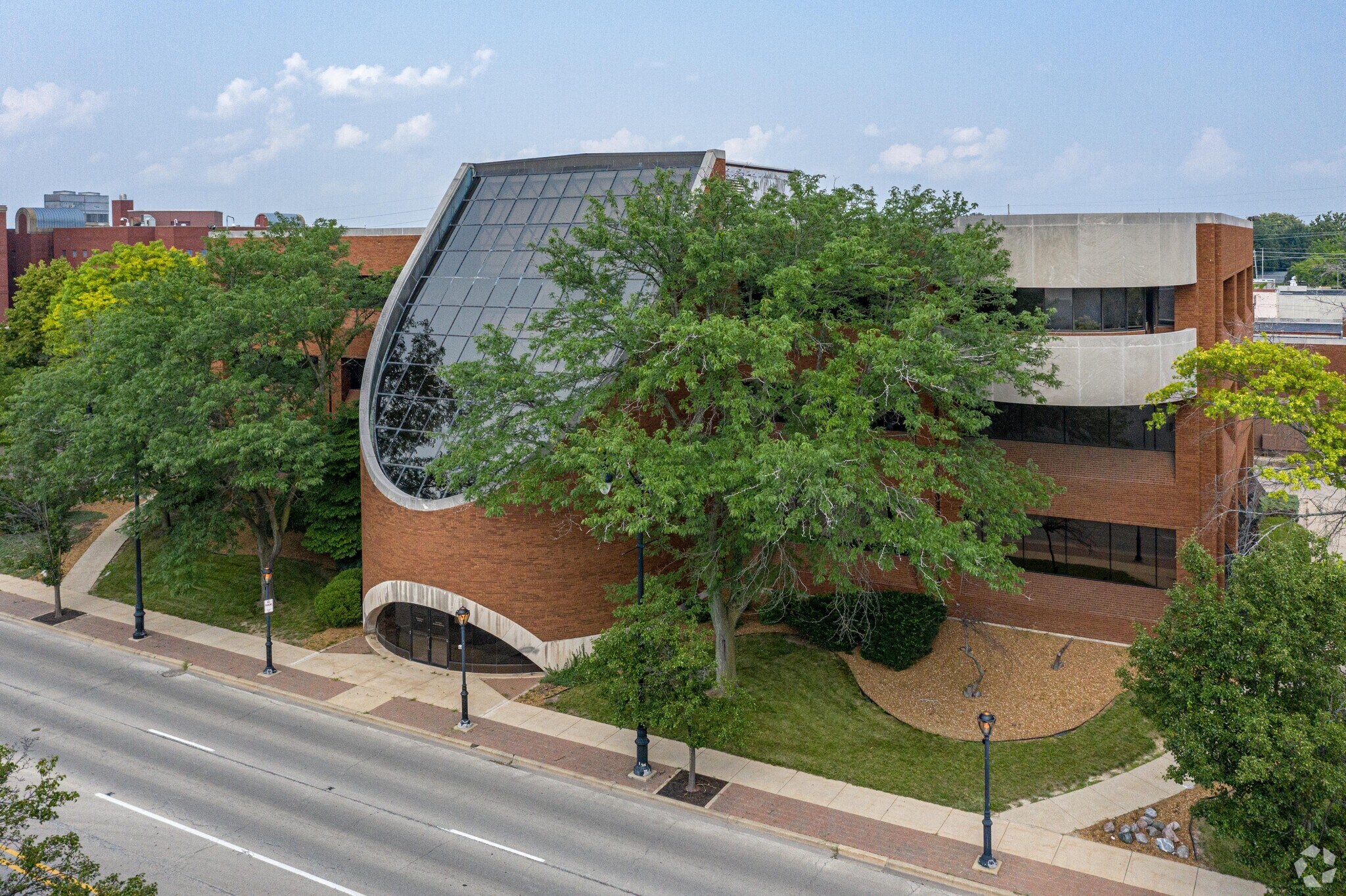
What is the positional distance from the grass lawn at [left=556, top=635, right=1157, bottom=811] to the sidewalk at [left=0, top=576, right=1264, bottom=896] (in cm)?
46

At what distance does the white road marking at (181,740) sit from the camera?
24.3 m

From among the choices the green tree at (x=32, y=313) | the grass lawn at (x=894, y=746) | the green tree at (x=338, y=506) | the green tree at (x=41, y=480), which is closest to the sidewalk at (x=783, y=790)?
the grass lawn at (x=894, y=746)

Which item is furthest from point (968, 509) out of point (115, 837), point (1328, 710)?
point (115, 837)

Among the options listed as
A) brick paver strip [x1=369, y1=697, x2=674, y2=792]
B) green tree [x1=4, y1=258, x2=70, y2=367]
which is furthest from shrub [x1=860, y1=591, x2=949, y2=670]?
green tree [x1=4, y1=258, x2=70, y2=367]

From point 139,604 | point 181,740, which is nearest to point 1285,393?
point 181,740

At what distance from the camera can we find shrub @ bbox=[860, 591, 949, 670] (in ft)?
90.8

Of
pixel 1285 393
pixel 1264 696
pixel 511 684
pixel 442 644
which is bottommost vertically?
pixel 511 684

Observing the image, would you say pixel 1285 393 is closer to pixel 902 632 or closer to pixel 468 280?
pixel 902 632

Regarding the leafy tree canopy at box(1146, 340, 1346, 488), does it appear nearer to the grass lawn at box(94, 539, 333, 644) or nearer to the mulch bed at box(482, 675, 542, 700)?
the mulch bed at box(482, 675, 542, 700)

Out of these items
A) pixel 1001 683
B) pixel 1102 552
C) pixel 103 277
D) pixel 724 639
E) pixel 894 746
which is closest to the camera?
pixel 894 746

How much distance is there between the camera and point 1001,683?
26828mm

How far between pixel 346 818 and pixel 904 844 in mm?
10931

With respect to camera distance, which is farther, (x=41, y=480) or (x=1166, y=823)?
(x=41, y=480)

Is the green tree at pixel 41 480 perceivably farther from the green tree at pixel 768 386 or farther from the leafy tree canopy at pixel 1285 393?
the leafy tree canopy at pixel 1285 393
